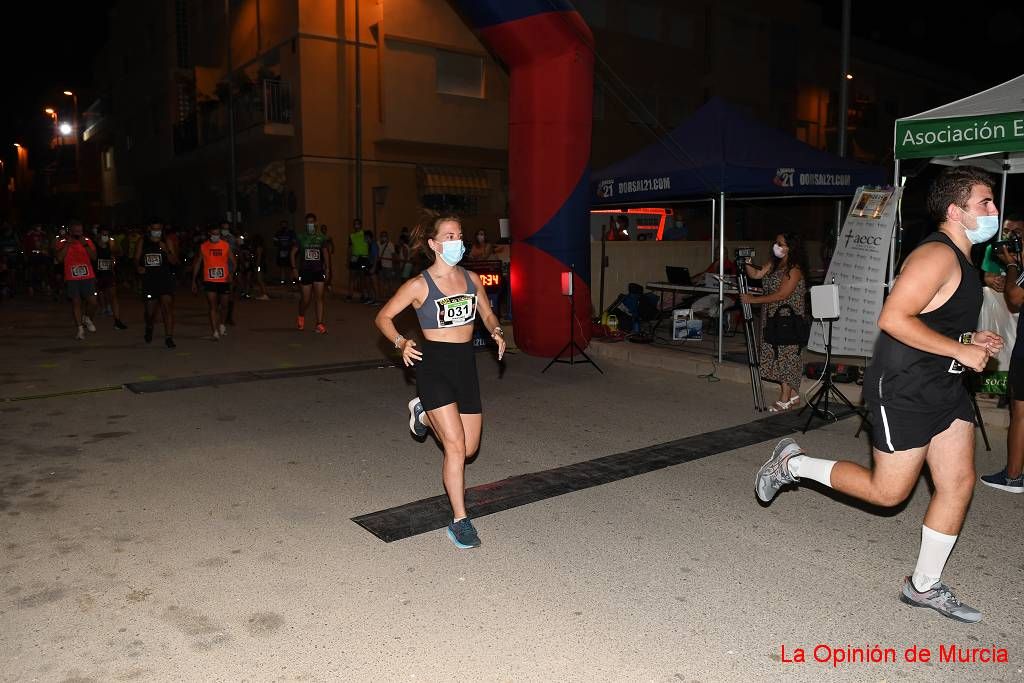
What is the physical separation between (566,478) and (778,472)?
5.84 feet

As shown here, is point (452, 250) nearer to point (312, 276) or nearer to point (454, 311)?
point (454, 311)

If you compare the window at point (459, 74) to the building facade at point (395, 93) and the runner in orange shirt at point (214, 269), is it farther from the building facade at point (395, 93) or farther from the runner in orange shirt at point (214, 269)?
the runner in orange shirt at point (214, 269)

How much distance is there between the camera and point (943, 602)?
3.87 metres

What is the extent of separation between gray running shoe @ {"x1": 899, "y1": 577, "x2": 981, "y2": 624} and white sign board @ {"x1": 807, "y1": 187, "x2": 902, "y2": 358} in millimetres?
5760

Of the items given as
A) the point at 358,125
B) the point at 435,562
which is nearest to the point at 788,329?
the point at 435,562

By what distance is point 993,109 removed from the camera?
292 inches

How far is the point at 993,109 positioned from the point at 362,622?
7086mm

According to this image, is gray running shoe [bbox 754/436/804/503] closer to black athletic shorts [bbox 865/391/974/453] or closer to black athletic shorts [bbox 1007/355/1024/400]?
black athletic shorts [bbox 865/391/974/453]

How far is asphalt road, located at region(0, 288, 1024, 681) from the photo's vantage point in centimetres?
353

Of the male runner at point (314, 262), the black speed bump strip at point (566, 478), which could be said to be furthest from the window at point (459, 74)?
the black speed bump strip at point (566, 478)

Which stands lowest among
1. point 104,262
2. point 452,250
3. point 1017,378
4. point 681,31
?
point 1017,378

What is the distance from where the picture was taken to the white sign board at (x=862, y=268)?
30.5 feet

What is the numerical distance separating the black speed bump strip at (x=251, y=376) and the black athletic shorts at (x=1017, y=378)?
7.32 meters

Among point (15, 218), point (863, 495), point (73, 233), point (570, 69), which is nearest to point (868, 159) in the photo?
point (570, 69)
